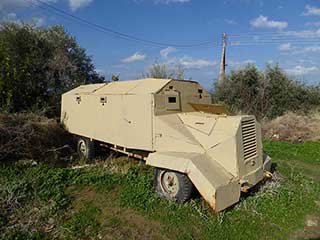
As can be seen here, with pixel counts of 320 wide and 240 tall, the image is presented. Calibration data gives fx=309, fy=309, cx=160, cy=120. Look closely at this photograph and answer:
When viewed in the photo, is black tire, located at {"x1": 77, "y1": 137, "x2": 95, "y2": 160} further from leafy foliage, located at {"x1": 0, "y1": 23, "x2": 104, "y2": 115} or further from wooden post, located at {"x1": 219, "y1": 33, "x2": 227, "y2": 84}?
wooden post, located at {"x1": 219, "y1": 33, "x2": 227, "y2": 84}

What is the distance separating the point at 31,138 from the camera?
7.53 metres

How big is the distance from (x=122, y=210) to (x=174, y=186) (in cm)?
95

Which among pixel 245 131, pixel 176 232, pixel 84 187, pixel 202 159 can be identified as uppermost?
pixel 245 131

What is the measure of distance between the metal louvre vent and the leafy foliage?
6746 millimetres

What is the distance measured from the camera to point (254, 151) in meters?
5.59

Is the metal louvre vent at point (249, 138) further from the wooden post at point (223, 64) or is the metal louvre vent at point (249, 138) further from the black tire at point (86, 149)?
the wooden post at point (223, 64)

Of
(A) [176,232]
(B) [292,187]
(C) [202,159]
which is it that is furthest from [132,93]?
(B) [292,187]

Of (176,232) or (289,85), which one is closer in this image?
(176,232)

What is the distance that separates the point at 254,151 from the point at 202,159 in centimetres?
122

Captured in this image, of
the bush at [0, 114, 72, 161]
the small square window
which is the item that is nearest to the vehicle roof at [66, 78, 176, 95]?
the small square window

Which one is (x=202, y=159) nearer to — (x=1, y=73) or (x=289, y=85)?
(x=1, y=73)

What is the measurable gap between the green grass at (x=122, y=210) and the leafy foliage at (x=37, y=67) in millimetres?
4442

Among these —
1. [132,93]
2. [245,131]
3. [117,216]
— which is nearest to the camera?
[117,216]

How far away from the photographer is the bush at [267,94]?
55.3 feet
